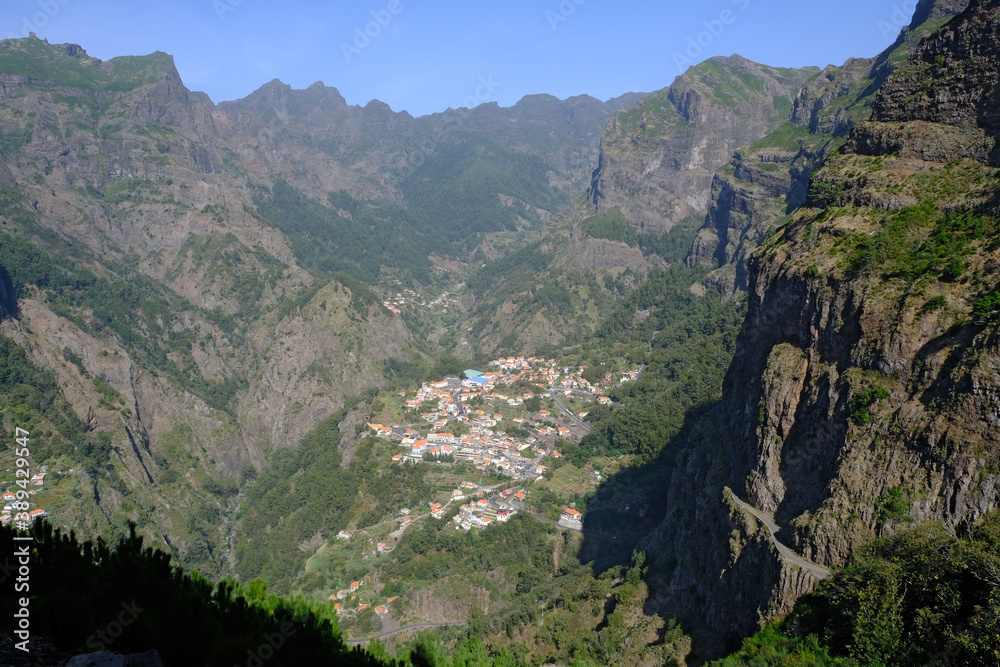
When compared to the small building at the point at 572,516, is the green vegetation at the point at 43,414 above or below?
above

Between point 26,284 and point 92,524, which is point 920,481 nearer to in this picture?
point 92,524

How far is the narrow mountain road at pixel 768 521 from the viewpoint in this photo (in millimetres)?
34969

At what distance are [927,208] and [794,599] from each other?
27376 mm

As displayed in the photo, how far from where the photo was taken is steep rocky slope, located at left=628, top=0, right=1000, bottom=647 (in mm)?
32688

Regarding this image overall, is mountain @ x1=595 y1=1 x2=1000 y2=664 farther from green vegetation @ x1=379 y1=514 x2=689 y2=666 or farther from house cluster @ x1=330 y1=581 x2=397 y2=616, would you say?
house cluster @ x1=330 y1=581 x2=397 y2=616

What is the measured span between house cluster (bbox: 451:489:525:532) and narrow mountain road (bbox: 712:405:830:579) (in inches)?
1394

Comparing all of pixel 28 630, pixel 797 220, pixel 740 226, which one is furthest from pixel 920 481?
pixel 740 226

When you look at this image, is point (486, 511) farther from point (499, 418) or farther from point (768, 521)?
point (768, 521)

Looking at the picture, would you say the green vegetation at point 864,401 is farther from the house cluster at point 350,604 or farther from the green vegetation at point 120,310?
the green vegetation at point 120,310

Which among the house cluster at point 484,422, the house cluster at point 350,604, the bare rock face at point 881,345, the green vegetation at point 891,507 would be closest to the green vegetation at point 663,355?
the house cluster at point 484,422

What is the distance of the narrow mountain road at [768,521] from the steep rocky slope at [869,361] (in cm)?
43

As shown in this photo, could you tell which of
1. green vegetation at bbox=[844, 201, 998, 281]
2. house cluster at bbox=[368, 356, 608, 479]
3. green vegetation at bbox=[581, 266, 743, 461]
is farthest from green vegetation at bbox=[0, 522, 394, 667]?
house cluster at bbox=[368, 356, 608, 479]

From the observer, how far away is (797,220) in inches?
2140

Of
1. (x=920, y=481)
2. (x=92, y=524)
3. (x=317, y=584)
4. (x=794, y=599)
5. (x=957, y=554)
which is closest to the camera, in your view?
(x=957, y=554)
